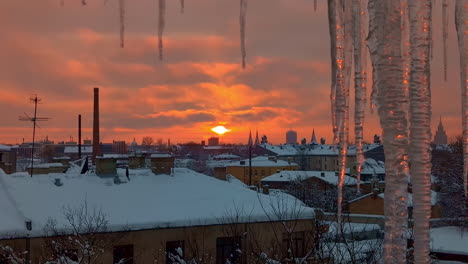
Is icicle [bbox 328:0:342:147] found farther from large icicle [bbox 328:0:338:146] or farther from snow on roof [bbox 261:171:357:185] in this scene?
snow on roof [bbox 261:171:357:185]

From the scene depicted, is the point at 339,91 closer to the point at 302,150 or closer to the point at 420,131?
the point at 420,131

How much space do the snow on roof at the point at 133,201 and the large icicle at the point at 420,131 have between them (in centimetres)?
1447

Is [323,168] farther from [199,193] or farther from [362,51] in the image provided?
[362,51]

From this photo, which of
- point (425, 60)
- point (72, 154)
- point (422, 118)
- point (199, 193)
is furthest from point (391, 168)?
point (72, 154)

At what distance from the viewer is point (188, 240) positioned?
15680mm

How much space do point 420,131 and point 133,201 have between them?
16.9 m

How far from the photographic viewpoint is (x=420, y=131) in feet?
6.45

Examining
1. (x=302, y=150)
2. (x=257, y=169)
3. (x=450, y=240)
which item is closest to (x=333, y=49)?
(x=450, y=240)

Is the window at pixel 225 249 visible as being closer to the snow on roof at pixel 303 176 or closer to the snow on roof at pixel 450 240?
the snow on roof at pixel 450 240

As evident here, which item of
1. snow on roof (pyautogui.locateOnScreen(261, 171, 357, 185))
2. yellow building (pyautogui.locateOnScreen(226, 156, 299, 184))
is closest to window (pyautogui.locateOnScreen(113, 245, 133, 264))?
snow on roof (pyautogui.locateOnScreen(261, 171, 357, 185))

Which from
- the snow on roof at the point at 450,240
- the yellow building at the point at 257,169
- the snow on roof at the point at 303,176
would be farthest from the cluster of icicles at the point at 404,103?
the yellow building at the point at 257,169

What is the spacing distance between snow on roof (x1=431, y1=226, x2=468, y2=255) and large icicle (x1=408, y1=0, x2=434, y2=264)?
67.8 feet

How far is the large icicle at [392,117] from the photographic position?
199 cm

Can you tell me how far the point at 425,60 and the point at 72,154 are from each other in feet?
452
